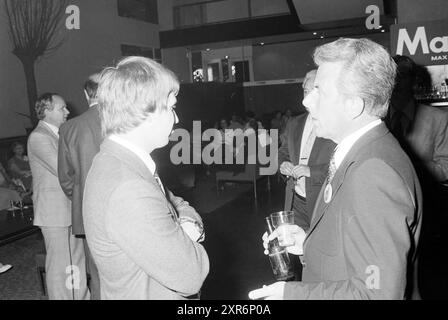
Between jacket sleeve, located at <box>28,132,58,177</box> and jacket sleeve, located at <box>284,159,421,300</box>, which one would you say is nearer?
jacket sleeve, located at <box>284,159,421,300</box>

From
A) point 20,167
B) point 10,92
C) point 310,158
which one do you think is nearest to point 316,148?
point 310,158

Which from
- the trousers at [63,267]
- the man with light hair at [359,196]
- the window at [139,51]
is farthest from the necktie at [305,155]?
the window at [139,51]

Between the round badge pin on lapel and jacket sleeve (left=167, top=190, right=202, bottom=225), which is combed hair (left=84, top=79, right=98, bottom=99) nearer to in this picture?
jacket sleeve (left=167, top=190, right=202, bottom=225)

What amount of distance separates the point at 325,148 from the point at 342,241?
1633 mm

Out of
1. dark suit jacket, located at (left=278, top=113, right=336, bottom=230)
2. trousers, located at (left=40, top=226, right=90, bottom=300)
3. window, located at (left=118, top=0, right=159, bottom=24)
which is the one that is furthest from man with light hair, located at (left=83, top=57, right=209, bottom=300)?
window, located at (left=118, top=0, right=159, bottom=24)

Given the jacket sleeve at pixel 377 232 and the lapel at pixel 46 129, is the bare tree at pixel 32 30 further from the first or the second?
the jacket sleeve at pixel 377 232

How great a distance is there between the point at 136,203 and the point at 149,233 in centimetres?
9

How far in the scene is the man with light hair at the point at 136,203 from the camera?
1.08 metres

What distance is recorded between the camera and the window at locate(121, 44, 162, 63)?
1191 cm

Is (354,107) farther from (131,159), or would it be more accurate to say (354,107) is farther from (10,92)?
(10,92)
